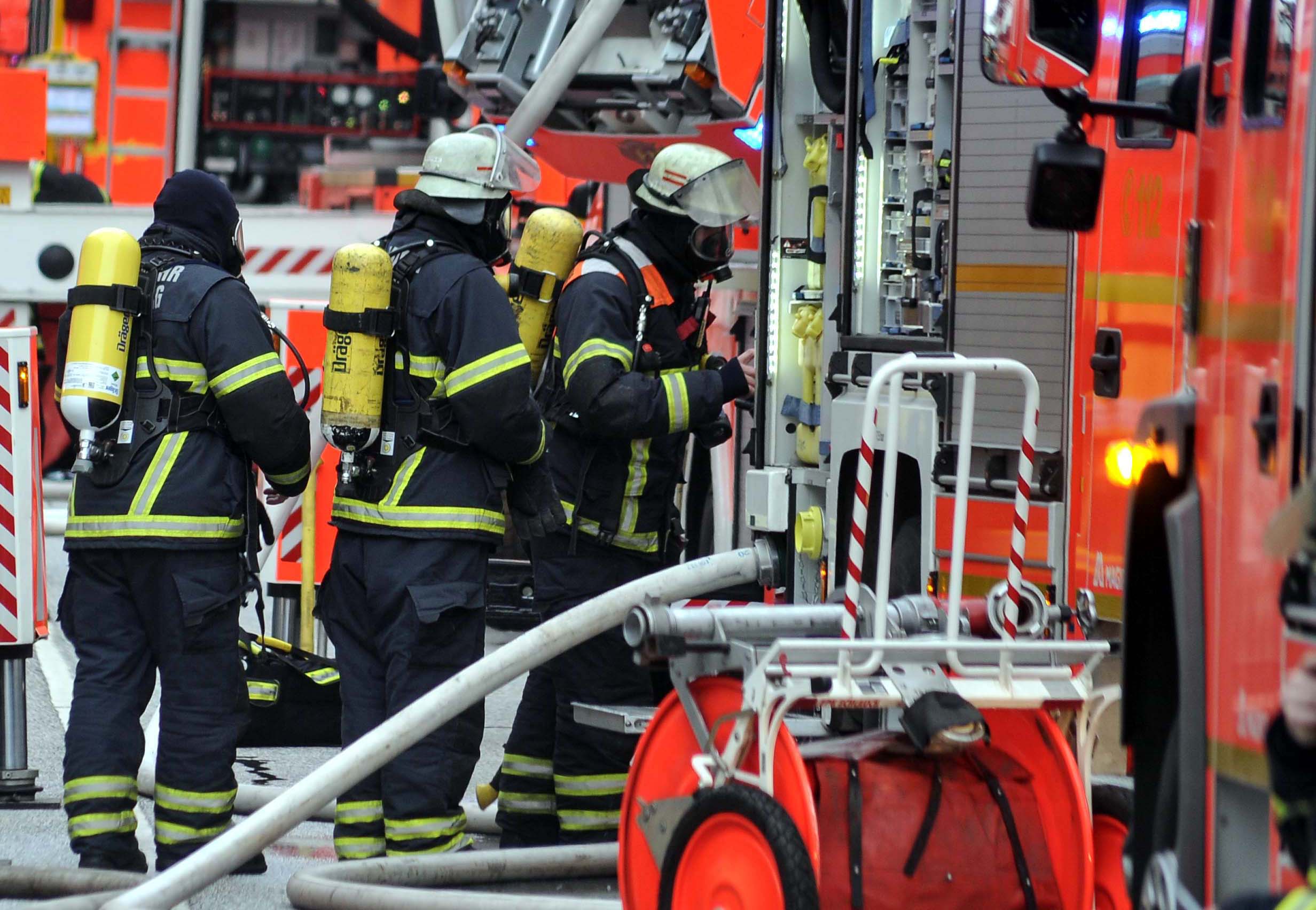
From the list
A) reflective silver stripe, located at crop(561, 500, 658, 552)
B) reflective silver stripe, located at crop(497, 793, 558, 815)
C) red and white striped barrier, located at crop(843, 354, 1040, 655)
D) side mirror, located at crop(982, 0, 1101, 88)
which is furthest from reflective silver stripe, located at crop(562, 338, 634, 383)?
side mirror, located at crop(982, 0, 1101, 88)

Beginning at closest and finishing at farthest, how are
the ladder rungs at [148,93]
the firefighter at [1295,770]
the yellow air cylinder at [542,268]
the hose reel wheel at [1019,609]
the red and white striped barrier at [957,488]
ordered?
the firefighter at [1295,770] → the red and white striped barrier at [957,488] → the hose reel wheel at [1019,609] → the yellow air cylinder at [542,268] → the ladder rungs at [148,93]

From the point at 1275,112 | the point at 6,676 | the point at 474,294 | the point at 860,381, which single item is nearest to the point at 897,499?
the point at 860,381

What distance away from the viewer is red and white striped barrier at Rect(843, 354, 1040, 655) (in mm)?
3887

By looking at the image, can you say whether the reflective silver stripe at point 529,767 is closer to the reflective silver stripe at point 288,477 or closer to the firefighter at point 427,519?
the firefighter at point 427,519

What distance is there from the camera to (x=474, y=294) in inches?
198

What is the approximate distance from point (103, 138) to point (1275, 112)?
552 inches

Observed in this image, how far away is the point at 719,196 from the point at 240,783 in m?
2.27

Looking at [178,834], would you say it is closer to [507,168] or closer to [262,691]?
[262,691]

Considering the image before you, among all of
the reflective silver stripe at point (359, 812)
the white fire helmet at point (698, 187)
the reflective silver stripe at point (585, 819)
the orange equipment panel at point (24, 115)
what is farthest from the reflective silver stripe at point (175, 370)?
the orange equipment panel at point (24, 115)

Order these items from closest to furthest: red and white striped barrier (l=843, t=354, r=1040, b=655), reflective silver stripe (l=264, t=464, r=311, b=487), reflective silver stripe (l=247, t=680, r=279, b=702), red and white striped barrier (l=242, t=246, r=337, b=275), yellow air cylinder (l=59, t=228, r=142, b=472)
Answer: red and white striped barrier (l=843, t=354, r=1040, b=655), yellow air cylinder (l=59, t=228, r=142, b=472), reflective silver stripe (l=264, t=464, r=311, b=487), reflective silver stripe (l=247, t=680, r=279, b=702), red and white striped barrier (l=242, t=246, r=337, b=275)

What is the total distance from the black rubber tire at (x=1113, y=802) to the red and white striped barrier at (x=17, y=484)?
3202mm

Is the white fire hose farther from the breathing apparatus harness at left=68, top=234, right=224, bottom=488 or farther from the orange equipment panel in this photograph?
the orange equipment panel

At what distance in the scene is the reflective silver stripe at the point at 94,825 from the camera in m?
4.91

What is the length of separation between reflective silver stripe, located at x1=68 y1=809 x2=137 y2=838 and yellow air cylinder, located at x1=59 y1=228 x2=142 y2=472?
2.80ft
